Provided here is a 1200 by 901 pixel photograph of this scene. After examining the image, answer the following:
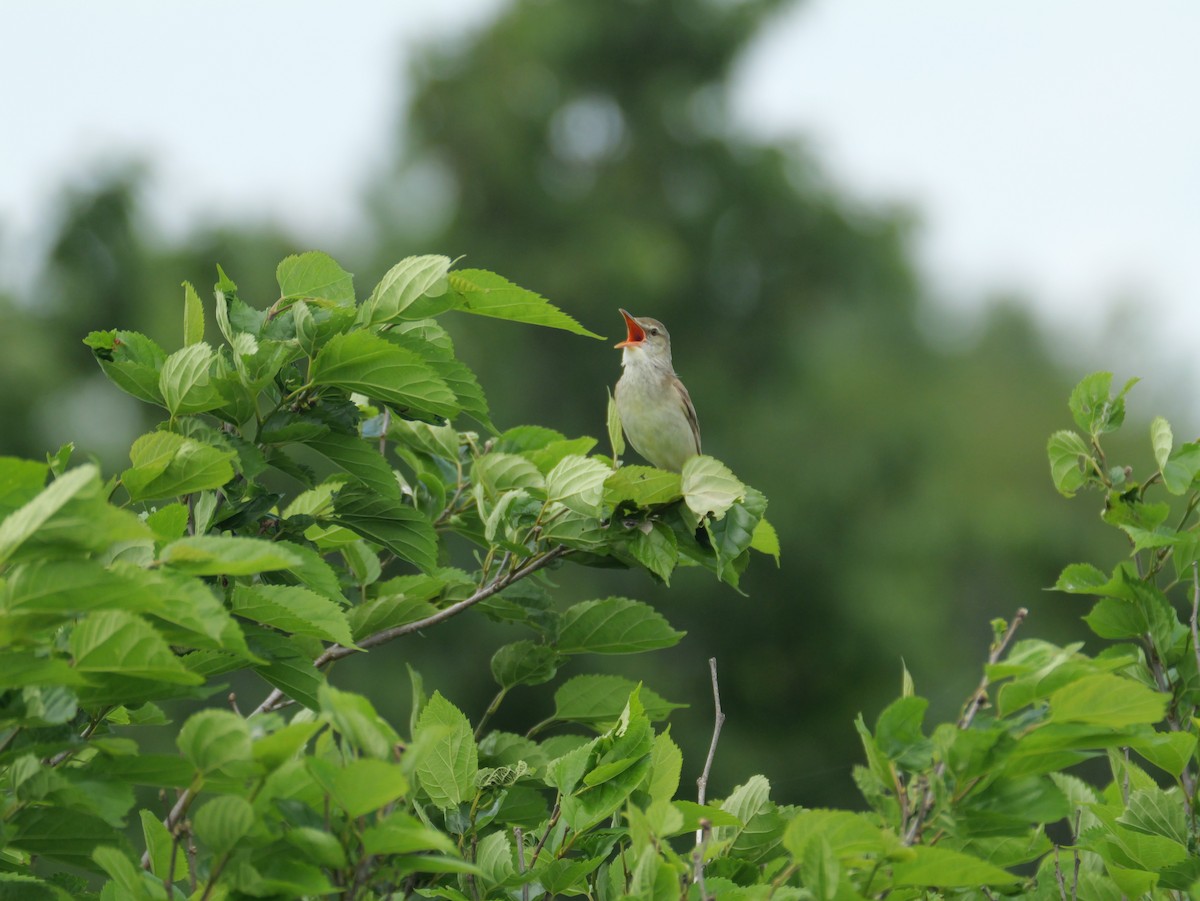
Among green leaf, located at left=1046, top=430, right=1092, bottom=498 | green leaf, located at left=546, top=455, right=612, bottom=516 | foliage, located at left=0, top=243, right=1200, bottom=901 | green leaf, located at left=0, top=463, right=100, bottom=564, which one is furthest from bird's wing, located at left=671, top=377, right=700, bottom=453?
green leaf, located at left=0, top=463, right=100, bottom=564

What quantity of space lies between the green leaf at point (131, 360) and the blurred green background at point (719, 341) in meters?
18.8

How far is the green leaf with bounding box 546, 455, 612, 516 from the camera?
2725mm

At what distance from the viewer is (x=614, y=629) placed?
2934mm

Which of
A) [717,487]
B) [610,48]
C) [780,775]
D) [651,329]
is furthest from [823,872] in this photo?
[610,48]

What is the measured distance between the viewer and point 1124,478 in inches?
120

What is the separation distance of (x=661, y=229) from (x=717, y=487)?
2625 cm

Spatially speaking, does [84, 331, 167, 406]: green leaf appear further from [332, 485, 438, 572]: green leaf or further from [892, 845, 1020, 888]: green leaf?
[892, 845, 1020, 888]: green leaf

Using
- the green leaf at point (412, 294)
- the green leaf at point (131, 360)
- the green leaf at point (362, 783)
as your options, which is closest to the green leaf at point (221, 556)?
the green leaf at point (362, 783)

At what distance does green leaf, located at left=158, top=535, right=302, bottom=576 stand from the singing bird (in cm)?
357

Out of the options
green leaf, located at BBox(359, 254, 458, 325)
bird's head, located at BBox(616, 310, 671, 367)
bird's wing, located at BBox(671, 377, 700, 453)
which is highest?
green leaf, located at BBox(359, 254, 458, 325)

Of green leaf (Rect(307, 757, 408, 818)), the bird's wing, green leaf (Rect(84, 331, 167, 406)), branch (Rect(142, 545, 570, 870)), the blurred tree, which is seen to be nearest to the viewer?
A: green leaf (Rect(307, 757, 408, 818))

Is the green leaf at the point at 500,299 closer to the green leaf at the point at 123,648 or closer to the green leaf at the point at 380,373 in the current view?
the green leaf at the point at 380,373

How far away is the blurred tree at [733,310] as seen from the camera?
25719mm

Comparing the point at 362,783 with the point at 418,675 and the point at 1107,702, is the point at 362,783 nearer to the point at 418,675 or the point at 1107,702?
the point at 418,675
